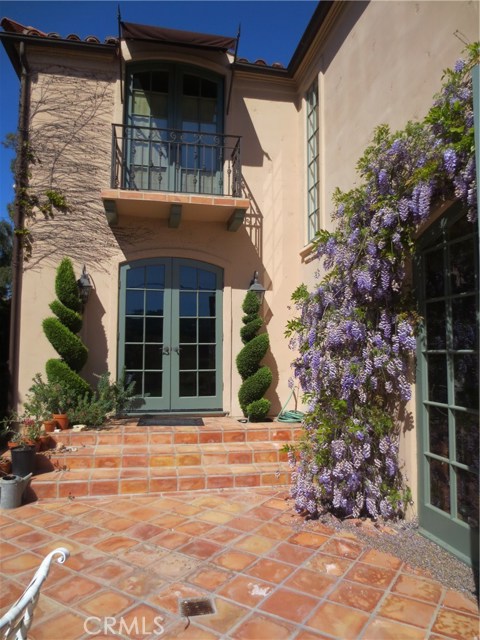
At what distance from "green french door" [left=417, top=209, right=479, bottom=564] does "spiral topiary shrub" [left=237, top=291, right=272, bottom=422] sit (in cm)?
256

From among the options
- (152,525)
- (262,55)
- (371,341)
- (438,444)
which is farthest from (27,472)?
(262,55)

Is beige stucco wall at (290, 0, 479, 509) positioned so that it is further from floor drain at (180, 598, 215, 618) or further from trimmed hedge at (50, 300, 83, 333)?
trimmed hedge at (50, 300, 83, 333)

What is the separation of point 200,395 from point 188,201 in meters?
2.77

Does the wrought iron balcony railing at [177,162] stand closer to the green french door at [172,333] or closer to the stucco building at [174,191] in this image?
the stucco building at [174,191]

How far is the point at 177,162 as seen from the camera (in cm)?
632

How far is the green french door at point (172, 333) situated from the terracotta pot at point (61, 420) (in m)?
1.14

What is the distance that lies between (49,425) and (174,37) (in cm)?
541

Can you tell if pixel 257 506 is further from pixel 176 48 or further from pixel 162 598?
pixel 176 48

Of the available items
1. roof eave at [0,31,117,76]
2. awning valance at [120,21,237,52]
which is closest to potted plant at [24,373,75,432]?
roof eave at [0,31,117,76]

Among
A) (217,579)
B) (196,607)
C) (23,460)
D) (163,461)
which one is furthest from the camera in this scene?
(163,461)

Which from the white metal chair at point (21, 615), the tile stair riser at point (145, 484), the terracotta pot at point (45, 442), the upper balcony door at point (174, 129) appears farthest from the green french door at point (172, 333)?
the white metal chair at point (21, 615)
